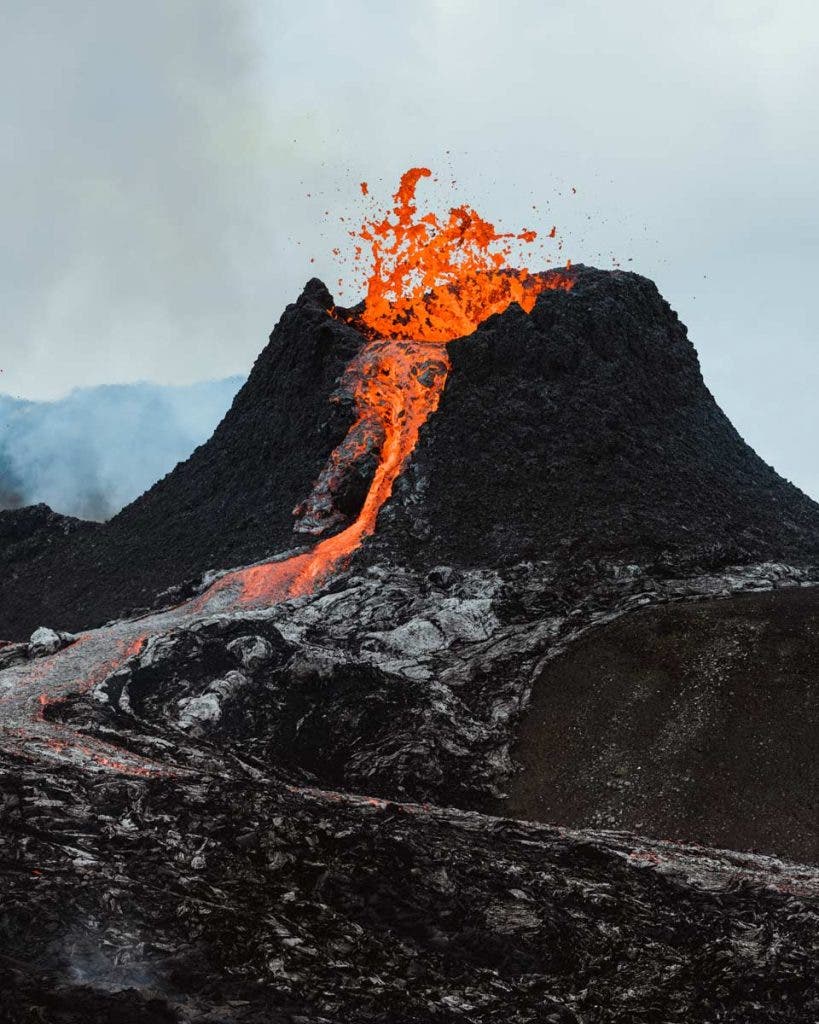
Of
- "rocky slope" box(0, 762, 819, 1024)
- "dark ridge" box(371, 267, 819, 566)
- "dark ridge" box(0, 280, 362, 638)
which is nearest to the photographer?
"rocky slope" box(0, 762, 819, 1024)

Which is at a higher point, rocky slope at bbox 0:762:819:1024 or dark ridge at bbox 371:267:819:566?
dark ridge at bbox 371:267:819:566

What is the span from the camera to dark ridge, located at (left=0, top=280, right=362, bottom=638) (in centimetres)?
3444

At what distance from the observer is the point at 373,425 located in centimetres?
3428

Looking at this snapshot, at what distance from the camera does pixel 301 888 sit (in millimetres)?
12109

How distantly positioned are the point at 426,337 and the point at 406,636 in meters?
19.5

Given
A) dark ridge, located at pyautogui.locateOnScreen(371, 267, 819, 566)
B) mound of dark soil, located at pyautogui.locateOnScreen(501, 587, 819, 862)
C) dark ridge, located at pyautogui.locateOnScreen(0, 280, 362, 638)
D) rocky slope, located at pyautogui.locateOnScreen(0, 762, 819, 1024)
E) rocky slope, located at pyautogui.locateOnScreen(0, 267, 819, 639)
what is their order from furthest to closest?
dark ridge, located at pyautogui.locateOnScreen(0, 280, 362, 638) < rocky slope, located at pyautogui.locateOnScreen(0, 267, 819, 639) < dark ridge, located at pyautogui.locateOnScreen(371, 267, 819, 566) < mound of dark soil, located at pyautogui.locateOnScreen(501, 587, 819, 862) < rocky slope, located at pyautogui.locateOnScreen(0, 762, 819, 1024)

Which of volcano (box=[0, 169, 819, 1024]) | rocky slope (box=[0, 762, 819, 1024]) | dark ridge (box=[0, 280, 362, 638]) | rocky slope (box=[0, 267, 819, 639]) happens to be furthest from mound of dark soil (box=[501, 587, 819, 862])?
dark ridge (box=[0, 280, 362, 638])

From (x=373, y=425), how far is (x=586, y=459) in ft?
27.4

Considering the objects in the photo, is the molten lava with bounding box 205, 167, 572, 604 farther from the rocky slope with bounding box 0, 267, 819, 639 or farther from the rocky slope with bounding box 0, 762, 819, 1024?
the rocky slope with bounding box 0, 762, 819, 1024

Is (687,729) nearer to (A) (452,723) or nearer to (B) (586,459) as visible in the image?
(A) (452,723)

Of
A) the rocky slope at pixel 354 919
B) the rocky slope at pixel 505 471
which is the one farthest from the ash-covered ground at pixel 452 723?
the rocky slope at pixel 505 471

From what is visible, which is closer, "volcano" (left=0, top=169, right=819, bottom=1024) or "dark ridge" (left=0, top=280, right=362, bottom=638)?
"volcano" (left=0, top=169, right=819, bottom=1024)

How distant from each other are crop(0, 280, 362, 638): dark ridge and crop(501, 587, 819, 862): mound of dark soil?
14.0 m

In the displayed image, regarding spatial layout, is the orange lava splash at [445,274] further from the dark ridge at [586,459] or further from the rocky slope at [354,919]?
the rocky slope at [354,919]
